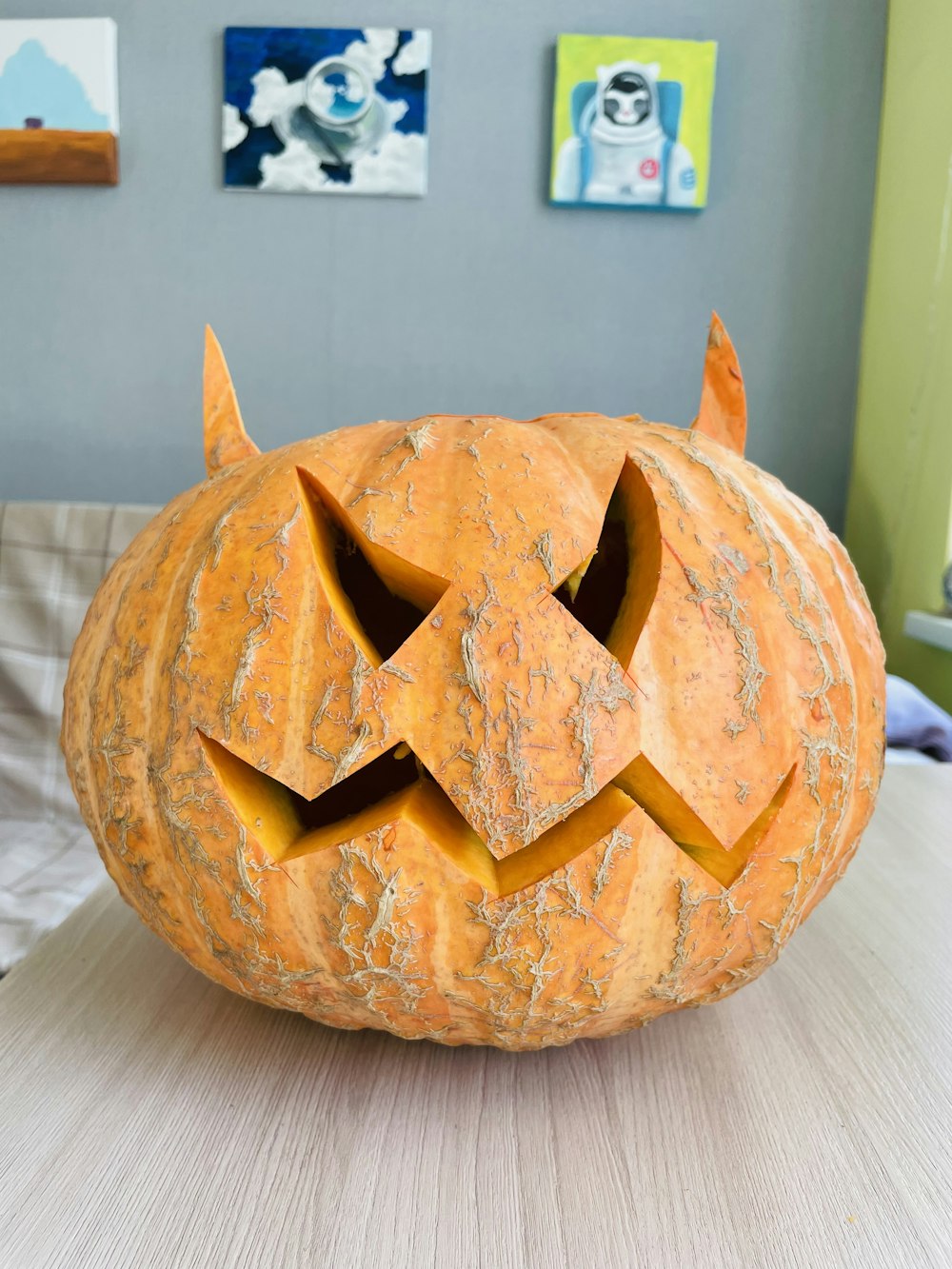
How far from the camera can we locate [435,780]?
17.4 inches

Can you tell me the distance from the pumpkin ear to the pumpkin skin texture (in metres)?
0.12

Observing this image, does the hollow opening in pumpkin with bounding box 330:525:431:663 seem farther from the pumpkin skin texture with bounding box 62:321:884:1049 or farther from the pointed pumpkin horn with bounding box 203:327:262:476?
the pointed pumpkin horn with bounding box 203:327:262:476

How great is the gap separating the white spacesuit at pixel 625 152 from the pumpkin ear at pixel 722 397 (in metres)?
1.55

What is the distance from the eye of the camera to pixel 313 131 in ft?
6.47

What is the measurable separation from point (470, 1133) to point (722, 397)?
1.57 ft

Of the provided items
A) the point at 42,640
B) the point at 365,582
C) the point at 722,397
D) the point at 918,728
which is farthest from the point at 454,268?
the point at 365,582

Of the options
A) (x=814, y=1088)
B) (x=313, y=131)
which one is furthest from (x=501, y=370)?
(x=814, y=1088)

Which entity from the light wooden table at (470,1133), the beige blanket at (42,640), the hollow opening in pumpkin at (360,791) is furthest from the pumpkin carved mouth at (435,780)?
the beige blanket at (42,640)

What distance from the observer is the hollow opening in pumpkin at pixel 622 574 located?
0.46 m

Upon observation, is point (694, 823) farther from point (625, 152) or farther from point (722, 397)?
point (625, 152)

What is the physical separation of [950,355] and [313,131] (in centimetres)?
140

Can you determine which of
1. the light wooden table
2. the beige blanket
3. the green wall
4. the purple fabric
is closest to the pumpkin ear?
the light wooden table

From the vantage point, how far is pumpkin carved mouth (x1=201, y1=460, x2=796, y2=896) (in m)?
0.43

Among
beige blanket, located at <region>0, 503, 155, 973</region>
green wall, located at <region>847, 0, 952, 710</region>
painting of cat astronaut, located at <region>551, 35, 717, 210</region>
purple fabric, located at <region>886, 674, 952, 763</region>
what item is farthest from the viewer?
painting of cat astronaut, located at <region>551, 35, 717, 210</region>
